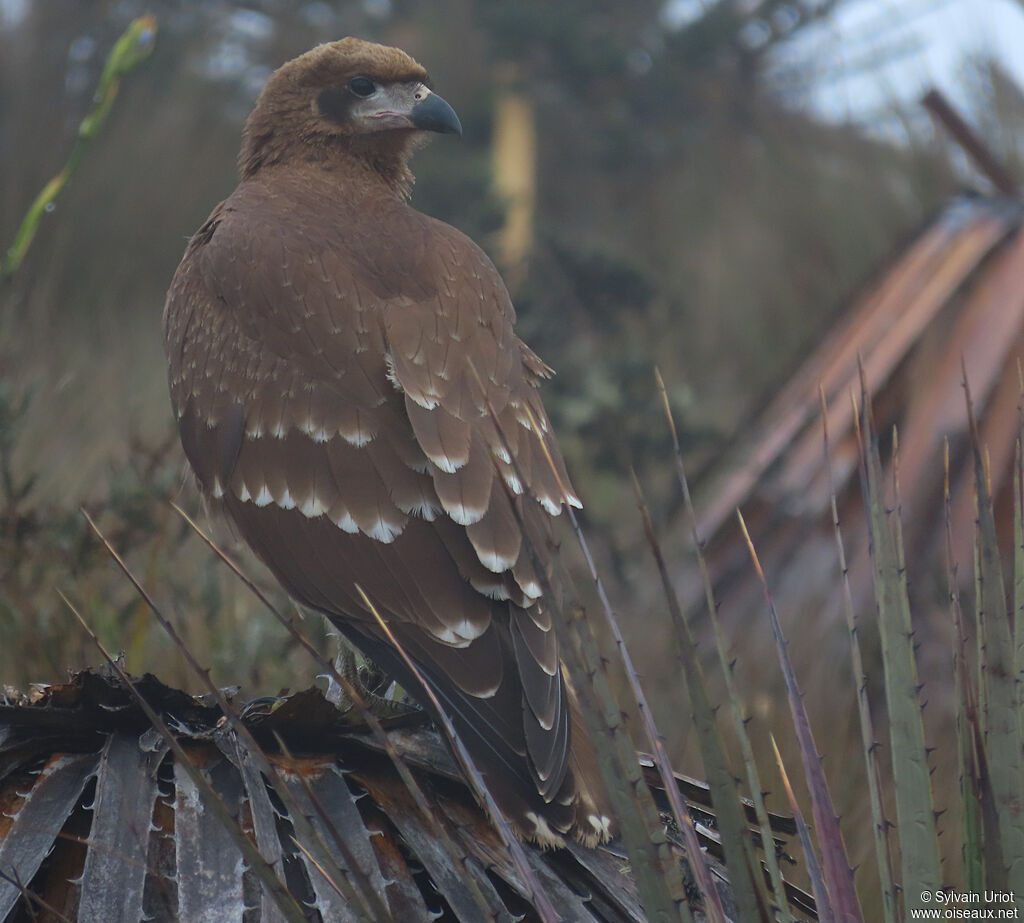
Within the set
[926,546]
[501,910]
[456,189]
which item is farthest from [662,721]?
[456,189]

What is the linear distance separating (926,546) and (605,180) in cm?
1115

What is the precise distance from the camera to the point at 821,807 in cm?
149

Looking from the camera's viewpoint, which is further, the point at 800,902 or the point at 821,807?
the point at 800,902

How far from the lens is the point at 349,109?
3.11m

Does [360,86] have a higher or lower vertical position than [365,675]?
higher

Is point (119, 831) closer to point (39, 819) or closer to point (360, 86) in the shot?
point (39, 819)

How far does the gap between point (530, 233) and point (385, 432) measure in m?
10.0

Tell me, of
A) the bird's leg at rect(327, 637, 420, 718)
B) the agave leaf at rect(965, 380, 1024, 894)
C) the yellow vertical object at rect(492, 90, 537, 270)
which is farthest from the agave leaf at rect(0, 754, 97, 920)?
the yellow vertical object at rect(492, 90, 537, 270)

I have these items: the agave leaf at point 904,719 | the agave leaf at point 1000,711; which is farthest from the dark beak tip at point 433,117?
the agave leaf at point 1000,711

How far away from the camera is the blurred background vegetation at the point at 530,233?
141 inches

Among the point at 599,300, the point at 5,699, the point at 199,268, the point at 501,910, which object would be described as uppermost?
the point at 199,268

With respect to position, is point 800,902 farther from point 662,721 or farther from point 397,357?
point 662,721

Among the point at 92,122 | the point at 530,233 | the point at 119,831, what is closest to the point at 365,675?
the point at 119,831

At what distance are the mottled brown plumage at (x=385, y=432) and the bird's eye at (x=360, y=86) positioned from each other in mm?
74
